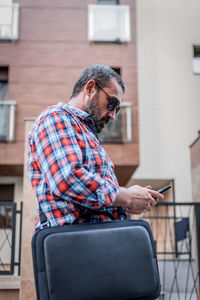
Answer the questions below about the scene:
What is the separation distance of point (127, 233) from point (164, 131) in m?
8.02

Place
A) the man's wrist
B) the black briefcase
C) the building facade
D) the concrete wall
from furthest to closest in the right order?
the concrete wall < the building facade < the man's wrist < the black briefcase

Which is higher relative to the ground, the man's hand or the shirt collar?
the shirt collar

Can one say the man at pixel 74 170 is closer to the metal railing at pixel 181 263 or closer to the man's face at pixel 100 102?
the man's face at pixel 100 102

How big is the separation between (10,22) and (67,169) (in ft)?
25.5

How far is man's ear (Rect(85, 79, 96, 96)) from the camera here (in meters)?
1.30

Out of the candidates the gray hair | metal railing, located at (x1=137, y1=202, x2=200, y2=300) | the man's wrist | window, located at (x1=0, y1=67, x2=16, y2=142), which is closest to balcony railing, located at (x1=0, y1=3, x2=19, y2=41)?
window, located at (x1=0, y1=67, x2=16, y2=142)

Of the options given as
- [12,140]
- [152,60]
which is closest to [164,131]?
[152,60]

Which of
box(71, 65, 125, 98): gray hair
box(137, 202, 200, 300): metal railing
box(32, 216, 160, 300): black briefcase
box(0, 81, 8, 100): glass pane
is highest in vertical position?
box(0, 81, 8, 100): glass pane

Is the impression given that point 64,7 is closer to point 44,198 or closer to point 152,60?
point 152,60

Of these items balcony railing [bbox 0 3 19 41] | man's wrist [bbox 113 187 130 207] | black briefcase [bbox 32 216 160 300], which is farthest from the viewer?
balcony railing [bbox 0 3 19 41]

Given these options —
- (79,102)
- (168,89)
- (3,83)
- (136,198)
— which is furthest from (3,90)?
(136,198)

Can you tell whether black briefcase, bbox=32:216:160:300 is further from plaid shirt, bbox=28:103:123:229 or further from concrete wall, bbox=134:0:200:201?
concrete wall, bbox=134:0:200:201

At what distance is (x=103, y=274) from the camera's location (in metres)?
1.01

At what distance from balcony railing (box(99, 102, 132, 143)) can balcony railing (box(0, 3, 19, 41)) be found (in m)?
2.69
